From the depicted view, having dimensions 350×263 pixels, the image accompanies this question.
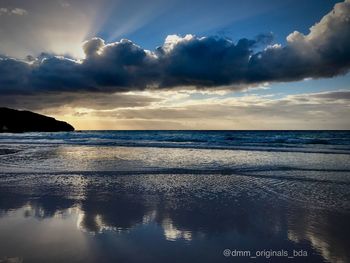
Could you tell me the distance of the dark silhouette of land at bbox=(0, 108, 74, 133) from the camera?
120375mm

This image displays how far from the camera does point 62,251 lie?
14.0 feet

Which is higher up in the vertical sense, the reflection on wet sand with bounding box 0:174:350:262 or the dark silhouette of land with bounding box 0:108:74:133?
the dark silhouette of land with bounding box 0:108:74:133

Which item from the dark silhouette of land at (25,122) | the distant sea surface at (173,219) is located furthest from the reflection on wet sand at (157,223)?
the dark silhouette of land at (25,122)

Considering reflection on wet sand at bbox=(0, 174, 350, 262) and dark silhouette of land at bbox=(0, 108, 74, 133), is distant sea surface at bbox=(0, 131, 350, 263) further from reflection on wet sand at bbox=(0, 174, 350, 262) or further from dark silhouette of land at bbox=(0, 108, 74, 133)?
dark silhouette of land at bbox=(0, 108, 74, 133)

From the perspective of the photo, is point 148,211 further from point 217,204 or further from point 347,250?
point 347,250

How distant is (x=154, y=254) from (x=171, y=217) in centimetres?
185

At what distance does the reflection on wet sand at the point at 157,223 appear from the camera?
437 centimetres

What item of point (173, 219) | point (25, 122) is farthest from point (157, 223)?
point (25, 122)

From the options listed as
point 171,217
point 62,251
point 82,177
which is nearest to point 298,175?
point 171,217

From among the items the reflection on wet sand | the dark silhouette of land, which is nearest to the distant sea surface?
the reflection on wet sand

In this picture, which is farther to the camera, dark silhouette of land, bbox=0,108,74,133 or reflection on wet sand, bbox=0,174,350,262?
dark silhouette of land, bbox=0,108,74,133

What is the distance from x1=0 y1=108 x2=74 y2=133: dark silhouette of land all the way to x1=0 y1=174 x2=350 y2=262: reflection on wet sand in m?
122

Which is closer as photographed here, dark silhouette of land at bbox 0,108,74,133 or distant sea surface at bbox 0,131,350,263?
distant sea surface at bbox 0,131,350,263

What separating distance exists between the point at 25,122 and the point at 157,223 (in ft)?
467
